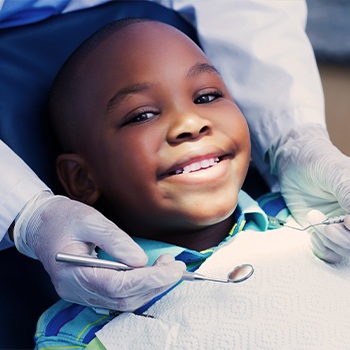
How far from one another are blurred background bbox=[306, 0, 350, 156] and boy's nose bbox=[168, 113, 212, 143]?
4.00ft

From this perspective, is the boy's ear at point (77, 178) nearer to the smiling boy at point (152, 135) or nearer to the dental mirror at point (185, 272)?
the smiling boy at point (152, 135)

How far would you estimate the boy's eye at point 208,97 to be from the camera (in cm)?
115

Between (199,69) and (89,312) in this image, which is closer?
(89,312)

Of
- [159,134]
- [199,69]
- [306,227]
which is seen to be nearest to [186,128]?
[159,134]

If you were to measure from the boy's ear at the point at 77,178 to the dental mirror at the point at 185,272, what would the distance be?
9.9 inches

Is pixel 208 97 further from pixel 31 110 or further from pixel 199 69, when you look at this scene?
pixel 31 110

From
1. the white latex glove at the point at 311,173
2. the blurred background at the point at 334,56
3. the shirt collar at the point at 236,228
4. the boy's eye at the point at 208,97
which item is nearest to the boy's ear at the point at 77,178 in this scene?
the shirt collar at the point at 236,228

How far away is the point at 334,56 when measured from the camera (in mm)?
2203

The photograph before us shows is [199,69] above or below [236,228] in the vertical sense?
above

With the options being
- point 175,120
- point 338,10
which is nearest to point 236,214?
point 175,120

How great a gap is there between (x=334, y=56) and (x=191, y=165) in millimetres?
1284

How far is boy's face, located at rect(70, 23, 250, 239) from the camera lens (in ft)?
3.49

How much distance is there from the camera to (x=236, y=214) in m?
1.19

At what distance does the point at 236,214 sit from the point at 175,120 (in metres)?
0.22
